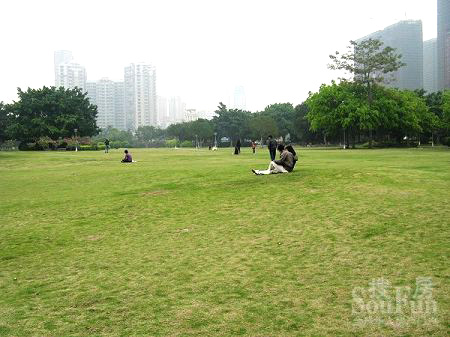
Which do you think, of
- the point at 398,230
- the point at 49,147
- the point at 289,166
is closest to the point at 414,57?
→ the point at 49,147

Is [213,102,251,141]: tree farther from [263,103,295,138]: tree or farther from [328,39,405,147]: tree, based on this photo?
[328,39,405,147]: tree

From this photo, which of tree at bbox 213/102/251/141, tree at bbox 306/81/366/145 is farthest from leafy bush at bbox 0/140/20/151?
tree at bbox 306/81/366/145

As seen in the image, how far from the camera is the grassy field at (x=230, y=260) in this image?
17.7 ft

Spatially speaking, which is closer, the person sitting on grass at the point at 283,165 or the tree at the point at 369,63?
the person sitting on grass at the point at 283,165

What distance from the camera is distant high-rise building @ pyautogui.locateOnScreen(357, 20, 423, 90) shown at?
115 metres

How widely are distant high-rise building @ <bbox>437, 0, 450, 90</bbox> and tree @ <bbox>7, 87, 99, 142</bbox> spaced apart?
9851 centimetres

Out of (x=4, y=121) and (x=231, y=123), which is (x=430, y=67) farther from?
(x=4, y=121)

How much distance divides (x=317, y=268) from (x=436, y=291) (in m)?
1.87

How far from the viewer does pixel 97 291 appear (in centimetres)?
673

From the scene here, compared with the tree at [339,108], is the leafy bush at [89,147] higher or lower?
lower

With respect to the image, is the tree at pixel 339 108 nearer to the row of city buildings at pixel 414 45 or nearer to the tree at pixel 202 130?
the row of city buildings at pixel 414 45

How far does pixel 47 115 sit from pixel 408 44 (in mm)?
A: 94061

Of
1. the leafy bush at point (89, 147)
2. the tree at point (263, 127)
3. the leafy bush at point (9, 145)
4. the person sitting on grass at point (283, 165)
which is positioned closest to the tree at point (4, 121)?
the leafy bush at point (89, 147)

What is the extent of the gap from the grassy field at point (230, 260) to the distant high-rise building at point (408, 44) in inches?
4403
